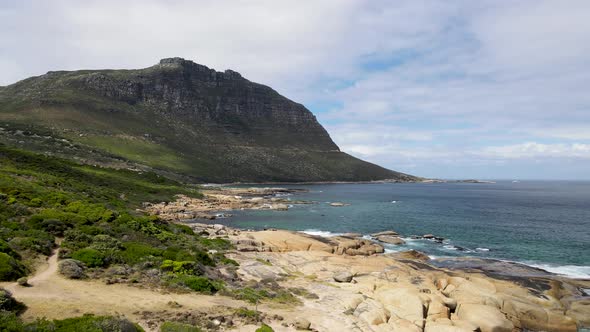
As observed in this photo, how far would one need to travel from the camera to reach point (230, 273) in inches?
1169

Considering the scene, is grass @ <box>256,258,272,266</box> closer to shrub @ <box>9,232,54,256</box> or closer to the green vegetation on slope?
the green vegetation on slope

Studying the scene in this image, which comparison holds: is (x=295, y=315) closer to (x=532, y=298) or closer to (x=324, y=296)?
(x=324, y=296)

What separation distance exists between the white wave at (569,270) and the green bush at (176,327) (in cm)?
4544

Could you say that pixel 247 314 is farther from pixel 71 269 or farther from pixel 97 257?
pixel 97 257

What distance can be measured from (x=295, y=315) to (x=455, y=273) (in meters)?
25.8

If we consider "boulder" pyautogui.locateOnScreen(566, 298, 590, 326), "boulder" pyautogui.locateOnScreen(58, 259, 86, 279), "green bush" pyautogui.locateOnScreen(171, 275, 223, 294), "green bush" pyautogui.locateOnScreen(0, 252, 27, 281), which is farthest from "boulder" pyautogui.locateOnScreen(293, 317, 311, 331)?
"boulder" pyautogui.locateOnScreen(566, 298, 590, 326)

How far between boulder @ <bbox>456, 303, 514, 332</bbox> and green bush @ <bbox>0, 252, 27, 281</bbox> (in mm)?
28913

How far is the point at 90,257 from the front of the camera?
2356 cm

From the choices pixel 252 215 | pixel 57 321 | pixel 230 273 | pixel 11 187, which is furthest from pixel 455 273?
pixel 252 215

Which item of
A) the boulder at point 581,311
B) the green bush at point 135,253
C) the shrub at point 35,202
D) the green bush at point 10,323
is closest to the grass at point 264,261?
the green bush at point 135,253

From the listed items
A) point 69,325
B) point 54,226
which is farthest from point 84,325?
point 54,226

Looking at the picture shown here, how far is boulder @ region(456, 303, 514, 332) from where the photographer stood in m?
25.3

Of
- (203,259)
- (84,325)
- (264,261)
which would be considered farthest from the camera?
(264,261)

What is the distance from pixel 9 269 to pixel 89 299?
4702 mm
